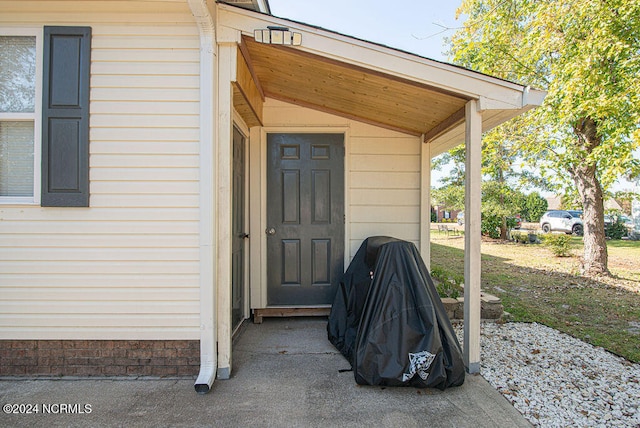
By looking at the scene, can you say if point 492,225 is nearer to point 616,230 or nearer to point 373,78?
point 616,230

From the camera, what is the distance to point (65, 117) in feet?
7.97

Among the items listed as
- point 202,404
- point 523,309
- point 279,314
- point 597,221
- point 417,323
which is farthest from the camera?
point 597,221

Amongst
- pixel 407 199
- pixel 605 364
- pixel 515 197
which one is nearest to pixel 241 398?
pixel 407 199

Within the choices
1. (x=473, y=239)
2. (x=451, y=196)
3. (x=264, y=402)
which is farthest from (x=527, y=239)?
(x=264, y=402)

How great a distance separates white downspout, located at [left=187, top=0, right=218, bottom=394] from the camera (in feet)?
7.94

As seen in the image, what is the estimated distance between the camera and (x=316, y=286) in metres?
3.80

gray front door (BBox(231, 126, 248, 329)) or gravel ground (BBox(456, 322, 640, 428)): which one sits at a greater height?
gray front door (BBox(231, 126, 248, 329))

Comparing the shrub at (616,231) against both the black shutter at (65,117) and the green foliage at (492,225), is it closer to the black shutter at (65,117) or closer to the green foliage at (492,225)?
the green foliage at (492,225)

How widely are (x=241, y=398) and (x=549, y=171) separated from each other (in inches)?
282

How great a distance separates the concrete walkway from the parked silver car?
18237 mm

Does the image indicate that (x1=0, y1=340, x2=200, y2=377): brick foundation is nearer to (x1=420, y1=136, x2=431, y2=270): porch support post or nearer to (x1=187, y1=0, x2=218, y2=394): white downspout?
(x1=187, y1=0, x2=218, y2=394): white downspout

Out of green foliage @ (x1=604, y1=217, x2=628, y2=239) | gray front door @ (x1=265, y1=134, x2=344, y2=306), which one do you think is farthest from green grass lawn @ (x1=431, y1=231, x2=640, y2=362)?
green foliage @ (x1=604, y1=217, x2=628, y2=239)

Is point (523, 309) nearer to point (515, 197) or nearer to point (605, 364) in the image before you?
point (605, 364)

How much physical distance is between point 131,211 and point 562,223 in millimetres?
20009
